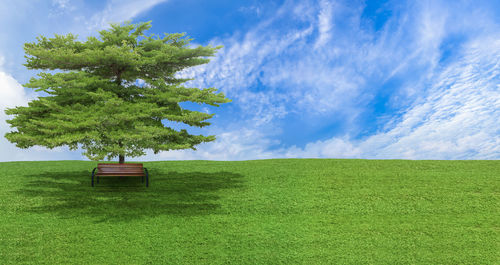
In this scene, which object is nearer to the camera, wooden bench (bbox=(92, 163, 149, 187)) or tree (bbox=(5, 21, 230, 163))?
tree (bbox=(5, 21, 230, 163))

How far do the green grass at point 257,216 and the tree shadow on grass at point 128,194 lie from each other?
0.04 m

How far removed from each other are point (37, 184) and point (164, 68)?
6277 millimetres

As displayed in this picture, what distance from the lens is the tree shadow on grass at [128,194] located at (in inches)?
435

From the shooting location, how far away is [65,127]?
11633 millimetres

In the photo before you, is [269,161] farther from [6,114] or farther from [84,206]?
[6,114]

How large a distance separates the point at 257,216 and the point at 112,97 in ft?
20.9

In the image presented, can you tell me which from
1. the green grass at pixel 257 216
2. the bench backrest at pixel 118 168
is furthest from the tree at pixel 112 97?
the green grass at pixel 257 216

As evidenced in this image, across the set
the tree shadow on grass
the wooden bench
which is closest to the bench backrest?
the wooden bench

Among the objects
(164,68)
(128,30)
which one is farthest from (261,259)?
(128,30)

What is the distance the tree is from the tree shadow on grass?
52.4 inches

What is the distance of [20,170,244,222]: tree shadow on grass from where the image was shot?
1105 cm

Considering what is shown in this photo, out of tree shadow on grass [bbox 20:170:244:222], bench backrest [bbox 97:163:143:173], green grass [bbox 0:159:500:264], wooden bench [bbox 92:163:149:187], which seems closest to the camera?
green grass [bbox 0:159:500:264]

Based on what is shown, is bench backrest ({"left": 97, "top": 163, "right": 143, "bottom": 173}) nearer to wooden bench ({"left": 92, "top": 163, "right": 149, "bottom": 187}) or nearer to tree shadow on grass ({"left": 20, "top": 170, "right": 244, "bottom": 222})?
wooden bench ({"left": 92, "top": 163, "right": 149, "bottom": 187})

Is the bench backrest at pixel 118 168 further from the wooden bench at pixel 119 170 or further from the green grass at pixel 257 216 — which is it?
the green grass at pixel 257 216
